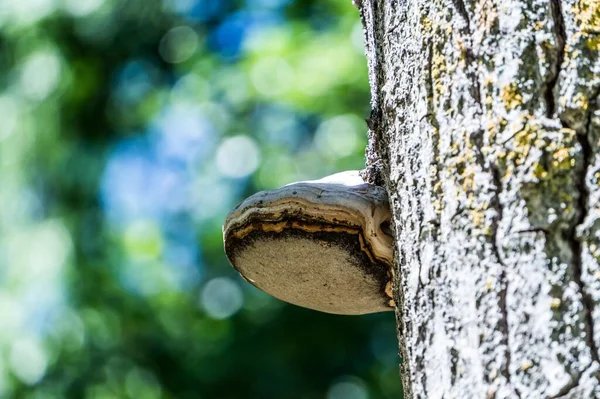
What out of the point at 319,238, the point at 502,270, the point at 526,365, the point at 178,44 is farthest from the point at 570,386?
the point at 178,44

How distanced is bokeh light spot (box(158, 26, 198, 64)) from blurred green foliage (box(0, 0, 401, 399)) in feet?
0.06

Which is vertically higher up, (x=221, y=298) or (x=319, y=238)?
(x=319, y=238)

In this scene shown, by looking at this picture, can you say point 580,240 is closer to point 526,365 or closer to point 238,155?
point 526,365

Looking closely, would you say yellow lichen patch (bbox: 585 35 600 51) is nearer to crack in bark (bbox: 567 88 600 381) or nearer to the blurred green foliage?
crack in bark (bbox: 567 88 600 381)

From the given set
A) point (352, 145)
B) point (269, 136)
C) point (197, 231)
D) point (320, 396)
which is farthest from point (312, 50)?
point (320, 396)

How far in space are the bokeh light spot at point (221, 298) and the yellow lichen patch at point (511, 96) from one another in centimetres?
750

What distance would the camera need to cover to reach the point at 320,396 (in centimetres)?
801

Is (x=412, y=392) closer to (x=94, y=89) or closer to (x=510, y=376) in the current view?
(x=510, y=376)

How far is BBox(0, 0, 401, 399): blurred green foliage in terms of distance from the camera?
7.89m

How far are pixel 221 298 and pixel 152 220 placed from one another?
1.22 metres

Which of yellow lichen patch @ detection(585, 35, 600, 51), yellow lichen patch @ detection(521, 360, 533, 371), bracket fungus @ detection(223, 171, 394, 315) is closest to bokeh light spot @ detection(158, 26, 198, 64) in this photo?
bracket fungus @ detection(223, 171, 394, 315)

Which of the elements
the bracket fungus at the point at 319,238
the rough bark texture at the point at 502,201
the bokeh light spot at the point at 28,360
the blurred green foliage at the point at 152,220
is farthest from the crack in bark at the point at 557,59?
the bokeh light spot at the point at 28,360

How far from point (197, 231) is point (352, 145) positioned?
2181 millimetres

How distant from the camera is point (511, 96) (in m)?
1.16
